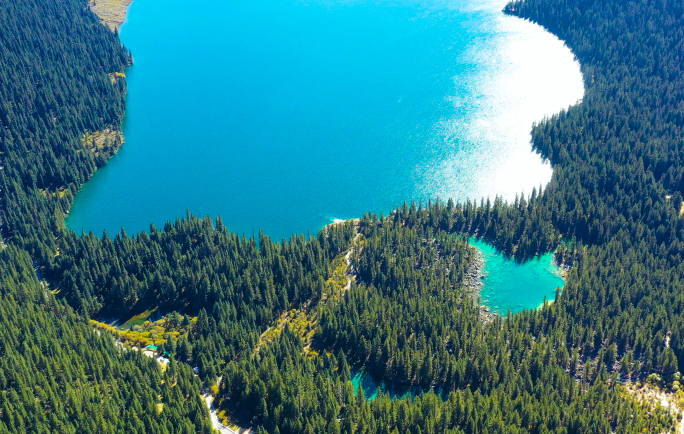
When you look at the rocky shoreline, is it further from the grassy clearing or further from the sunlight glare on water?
the grassy clearing

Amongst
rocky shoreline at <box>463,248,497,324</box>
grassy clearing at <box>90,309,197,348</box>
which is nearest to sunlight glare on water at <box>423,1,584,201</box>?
rocky shoreline at <box>463,248,497,324</box>

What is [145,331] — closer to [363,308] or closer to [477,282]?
[363,308]

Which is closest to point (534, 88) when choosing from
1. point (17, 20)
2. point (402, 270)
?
point (402, 270)

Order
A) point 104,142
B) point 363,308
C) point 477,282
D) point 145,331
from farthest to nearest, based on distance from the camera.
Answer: point 104,142, point 477,282, point 145,331, point 363,308

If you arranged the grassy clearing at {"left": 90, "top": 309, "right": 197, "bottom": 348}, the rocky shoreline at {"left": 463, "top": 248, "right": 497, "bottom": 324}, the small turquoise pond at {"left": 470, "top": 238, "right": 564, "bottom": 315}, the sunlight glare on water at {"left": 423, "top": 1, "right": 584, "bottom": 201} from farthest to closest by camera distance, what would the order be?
the sunlight glare on water at {"left": 423, "top": 1, "right": 584, "bottom": 201} → the small turquoise pond at {"left": 470, "top": 238, "right": 564, "bottom": 315} → the rocky shoreline at {"left": 463, "top": 248, "right": 497, "bottom": 324} → the grassy clearing at {"left": 90, "top": 309, "right": 197, "bottom": 348}

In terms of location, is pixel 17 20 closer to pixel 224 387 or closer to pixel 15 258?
pixel 15 258

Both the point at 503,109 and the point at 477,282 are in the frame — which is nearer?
the point at 477,282

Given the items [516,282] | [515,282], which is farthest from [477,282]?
[516,282]

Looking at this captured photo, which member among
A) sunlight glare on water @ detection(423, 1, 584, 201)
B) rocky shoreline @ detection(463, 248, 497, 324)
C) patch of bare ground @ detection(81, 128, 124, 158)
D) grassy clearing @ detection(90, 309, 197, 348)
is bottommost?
grassy clearing @ detection(90, 309, 197, 348)

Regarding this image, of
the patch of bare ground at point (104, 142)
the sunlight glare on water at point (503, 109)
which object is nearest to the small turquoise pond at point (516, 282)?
the sunlight glare on water at point (503, 109)
